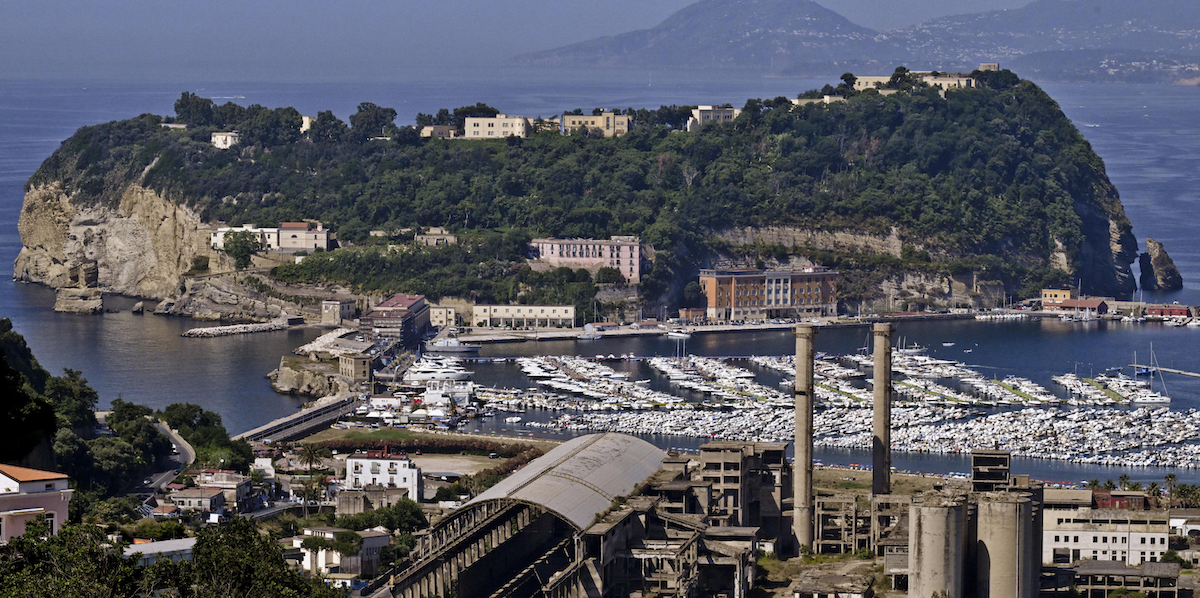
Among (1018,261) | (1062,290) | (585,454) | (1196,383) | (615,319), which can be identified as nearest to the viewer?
(585,454)

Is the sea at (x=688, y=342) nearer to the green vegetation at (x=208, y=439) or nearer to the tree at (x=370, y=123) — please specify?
the green vegetation at (x=208, y=439)

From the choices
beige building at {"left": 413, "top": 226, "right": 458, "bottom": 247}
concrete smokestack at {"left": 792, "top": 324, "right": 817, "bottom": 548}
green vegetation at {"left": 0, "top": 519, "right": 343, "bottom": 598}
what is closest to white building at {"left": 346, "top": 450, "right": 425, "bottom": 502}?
concrete smokestack at {"left": 792, "top": 324, "right": 817, "bottom": 548}

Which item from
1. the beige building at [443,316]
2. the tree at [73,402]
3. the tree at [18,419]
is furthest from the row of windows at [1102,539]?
the beige building at [443,316]

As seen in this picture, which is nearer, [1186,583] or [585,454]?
[1186,583]

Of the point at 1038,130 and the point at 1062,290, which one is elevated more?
the point at 1038,130

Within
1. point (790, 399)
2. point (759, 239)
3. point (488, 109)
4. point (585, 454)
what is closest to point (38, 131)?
point (488, 109)

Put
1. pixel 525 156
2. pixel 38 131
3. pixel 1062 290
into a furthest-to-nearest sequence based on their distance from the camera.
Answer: pixel 38 131
pixel 525 156
pixel 1062 290

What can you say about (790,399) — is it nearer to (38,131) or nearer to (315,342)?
(315,342)

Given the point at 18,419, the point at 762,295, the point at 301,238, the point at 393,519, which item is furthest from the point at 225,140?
the point at 18,419
